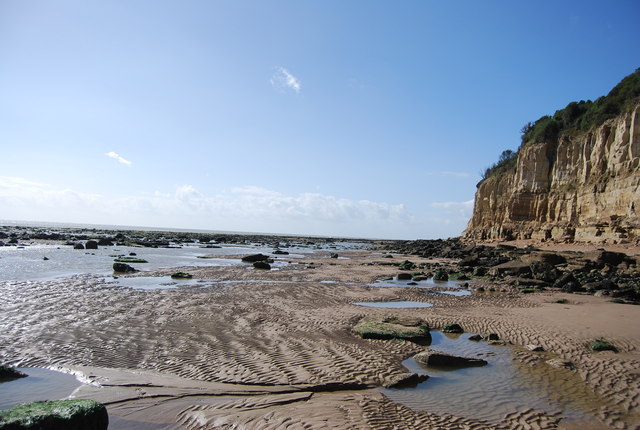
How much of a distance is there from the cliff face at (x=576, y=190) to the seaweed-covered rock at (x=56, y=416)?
123 ft

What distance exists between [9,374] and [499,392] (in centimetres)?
936

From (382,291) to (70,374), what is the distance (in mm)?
14474

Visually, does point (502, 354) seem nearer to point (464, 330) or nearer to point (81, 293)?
point (464, 330)

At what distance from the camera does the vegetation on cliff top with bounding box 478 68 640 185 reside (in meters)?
37.9

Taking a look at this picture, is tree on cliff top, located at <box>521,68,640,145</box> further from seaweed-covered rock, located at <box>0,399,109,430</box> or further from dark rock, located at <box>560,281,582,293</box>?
seaweed-covered rock, located at <box>0,399,109,430</box>

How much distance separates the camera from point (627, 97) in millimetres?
37500

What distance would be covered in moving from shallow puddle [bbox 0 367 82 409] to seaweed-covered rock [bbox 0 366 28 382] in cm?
11

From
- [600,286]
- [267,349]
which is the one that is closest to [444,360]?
[267,349]

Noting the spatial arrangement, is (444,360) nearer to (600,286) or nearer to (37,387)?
(37,387)

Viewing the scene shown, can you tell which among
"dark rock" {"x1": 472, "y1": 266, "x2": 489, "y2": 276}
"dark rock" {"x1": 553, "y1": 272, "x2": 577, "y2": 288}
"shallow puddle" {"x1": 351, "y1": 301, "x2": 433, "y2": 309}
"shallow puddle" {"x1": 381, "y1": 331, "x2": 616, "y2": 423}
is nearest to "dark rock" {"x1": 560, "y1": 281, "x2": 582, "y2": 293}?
"dark rock" {"x1": 553, "y1": 272, "x2": 577, "y2": 288}

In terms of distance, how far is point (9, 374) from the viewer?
706 centimetres

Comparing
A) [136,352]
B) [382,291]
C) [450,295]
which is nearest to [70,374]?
[136,352]

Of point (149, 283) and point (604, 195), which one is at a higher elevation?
point (604, 195)

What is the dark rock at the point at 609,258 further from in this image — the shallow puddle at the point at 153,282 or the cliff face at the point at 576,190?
the shallow puddle at the point at 153,282
